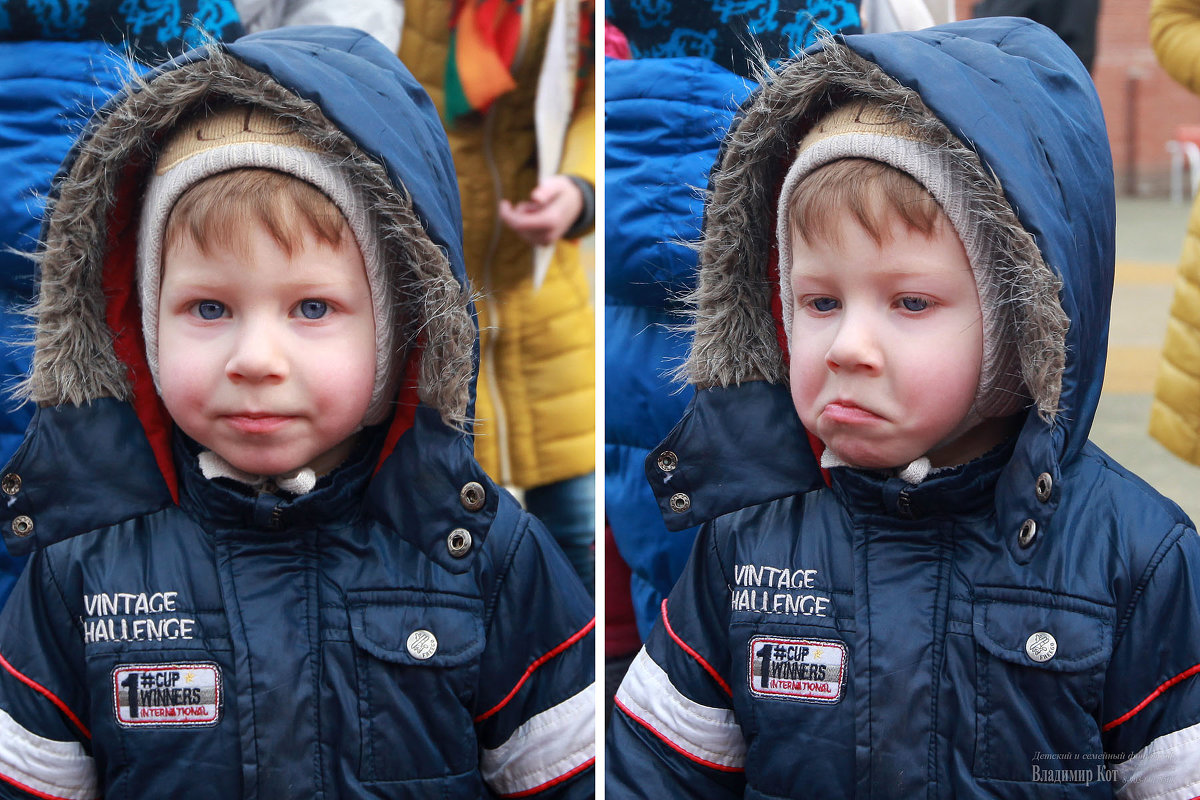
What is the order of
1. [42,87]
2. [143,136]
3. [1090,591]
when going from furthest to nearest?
[42,87]
[143,136]
[1090,591]

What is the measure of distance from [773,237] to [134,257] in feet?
2.91

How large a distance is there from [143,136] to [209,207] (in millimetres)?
158

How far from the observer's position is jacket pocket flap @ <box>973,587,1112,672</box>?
1.50 metres

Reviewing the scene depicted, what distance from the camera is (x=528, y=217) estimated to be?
192 centimetres

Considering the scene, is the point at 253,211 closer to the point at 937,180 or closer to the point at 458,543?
the point at 458,543

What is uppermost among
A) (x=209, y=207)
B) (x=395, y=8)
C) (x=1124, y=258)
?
(x=395, y=8)

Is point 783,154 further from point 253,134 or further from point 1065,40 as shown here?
point 253,134

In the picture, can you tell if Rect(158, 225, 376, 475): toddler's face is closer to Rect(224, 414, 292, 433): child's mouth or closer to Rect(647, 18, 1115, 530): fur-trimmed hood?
Rect(224, 414, 292, 433): child's mouth

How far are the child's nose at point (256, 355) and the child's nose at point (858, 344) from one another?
0.69 meters

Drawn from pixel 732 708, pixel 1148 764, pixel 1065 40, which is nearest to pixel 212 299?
pixel 732 708

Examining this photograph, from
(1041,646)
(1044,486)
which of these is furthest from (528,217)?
(1041,646)

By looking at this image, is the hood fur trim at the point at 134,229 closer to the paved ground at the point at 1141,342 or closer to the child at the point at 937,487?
the child at the point at 937,487

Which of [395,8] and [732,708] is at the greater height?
[395,8]

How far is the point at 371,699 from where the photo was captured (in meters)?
1.66
